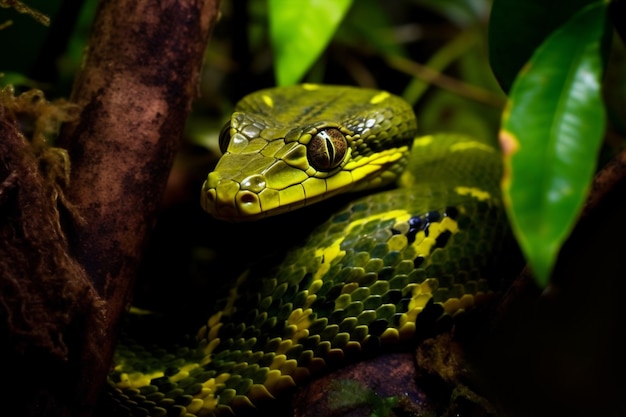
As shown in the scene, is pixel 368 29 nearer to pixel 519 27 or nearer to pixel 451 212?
pixel 451 212

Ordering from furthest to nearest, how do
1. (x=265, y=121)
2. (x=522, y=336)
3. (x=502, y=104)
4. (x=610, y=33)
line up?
(x=502, y=104)
(x=522, y=336)
(x=265, y=121)
(x=610, y=33)

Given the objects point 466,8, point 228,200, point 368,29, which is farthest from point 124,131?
point 466,8

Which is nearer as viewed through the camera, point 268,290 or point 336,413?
point 336,413

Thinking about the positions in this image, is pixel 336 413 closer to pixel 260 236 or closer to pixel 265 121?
pixel 260 236

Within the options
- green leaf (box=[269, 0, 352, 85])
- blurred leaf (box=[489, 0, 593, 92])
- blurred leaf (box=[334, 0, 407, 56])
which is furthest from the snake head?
blurred leaf (box=[334, 0, 407, 56])

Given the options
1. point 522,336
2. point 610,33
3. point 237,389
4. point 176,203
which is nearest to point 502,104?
point 522,336
